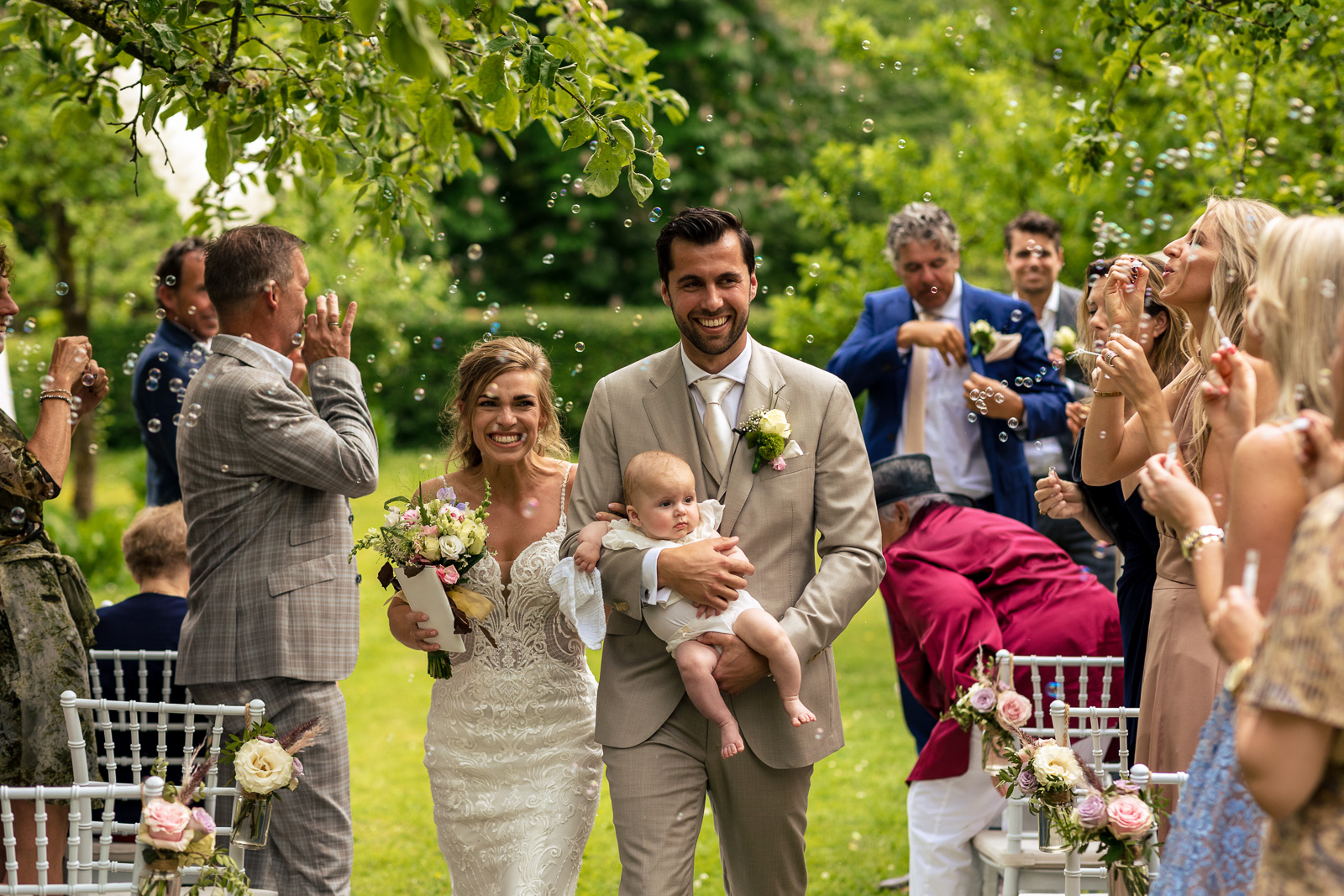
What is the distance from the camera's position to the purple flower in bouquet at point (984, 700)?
388cm

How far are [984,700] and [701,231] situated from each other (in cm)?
169

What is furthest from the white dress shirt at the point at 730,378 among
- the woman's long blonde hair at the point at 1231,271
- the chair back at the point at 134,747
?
the chair back at the point at 134,747

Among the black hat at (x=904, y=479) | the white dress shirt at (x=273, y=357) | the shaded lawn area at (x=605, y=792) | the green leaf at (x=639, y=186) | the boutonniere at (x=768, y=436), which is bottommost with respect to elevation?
the shaded lawn area at (x=605, y=792)

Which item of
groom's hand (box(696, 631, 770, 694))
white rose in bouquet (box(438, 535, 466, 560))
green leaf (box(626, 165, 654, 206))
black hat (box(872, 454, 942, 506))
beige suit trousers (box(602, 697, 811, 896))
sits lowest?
beige suit trousers (box(602, 697, 811, 896))

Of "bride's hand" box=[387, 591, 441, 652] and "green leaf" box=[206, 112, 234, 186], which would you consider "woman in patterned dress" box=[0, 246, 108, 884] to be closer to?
"green leaf" box=[206, 112, 234, 186]

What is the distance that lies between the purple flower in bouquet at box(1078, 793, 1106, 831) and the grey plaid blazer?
89.6 inches

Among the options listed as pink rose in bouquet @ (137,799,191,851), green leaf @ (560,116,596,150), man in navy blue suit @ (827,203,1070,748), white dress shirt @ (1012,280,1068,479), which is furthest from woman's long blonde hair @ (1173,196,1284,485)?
pink rose in bouquet @ (137,799,191,851)

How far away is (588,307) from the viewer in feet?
74.6

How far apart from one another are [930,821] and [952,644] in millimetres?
625

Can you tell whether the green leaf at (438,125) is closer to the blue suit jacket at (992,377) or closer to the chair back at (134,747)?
the blue suit jacket at (992,377)

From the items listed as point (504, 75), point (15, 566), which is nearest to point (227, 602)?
point (15, 566)

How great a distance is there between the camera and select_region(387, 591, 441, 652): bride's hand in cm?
389

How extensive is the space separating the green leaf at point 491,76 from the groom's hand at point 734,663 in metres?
1.67

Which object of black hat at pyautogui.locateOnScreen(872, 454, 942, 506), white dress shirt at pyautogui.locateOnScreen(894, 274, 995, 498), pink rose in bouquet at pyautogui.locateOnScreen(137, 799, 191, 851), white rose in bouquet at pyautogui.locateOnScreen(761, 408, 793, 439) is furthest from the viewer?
white dress shirt at pyautogui.locateOnScreen(894, 274, 995, 498)
